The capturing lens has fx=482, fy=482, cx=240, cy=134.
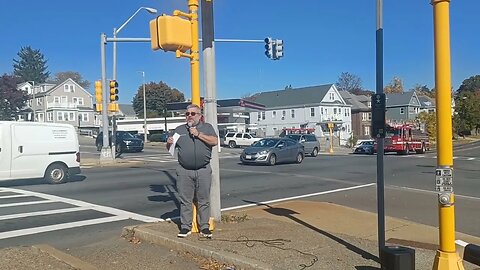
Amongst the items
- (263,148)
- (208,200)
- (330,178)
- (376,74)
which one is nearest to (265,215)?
(208,200)

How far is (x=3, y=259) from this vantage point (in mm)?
5883

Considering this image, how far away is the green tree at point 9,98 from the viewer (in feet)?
257

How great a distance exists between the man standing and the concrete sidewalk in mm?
248

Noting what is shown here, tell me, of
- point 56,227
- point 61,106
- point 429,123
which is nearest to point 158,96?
point 61,106

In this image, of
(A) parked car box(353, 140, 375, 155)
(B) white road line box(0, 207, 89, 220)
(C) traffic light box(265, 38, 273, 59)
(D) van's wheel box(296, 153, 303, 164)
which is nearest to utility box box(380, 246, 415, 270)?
(B) white road line box(0, 207, 89, 220)

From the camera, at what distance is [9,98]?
79312 mm

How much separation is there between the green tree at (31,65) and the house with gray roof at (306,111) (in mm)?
74216

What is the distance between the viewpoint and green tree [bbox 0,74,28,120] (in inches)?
3088

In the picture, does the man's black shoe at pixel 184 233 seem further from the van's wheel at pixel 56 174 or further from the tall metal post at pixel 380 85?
the van's wheel at pixel 56 174

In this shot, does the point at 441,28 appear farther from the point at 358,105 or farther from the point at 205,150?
the point at 358,105

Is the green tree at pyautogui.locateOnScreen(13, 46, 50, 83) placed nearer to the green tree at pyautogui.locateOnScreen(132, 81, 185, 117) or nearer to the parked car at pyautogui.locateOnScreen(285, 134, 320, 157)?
the green tree at pyautogui.locateOnScreen(132, 81, 185, 117)

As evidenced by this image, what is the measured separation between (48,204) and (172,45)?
694 cm

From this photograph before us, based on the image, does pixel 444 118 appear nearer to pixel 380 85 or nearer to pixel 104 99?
pixel 380 85

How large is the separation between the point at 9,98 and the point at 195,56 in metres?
81.3
